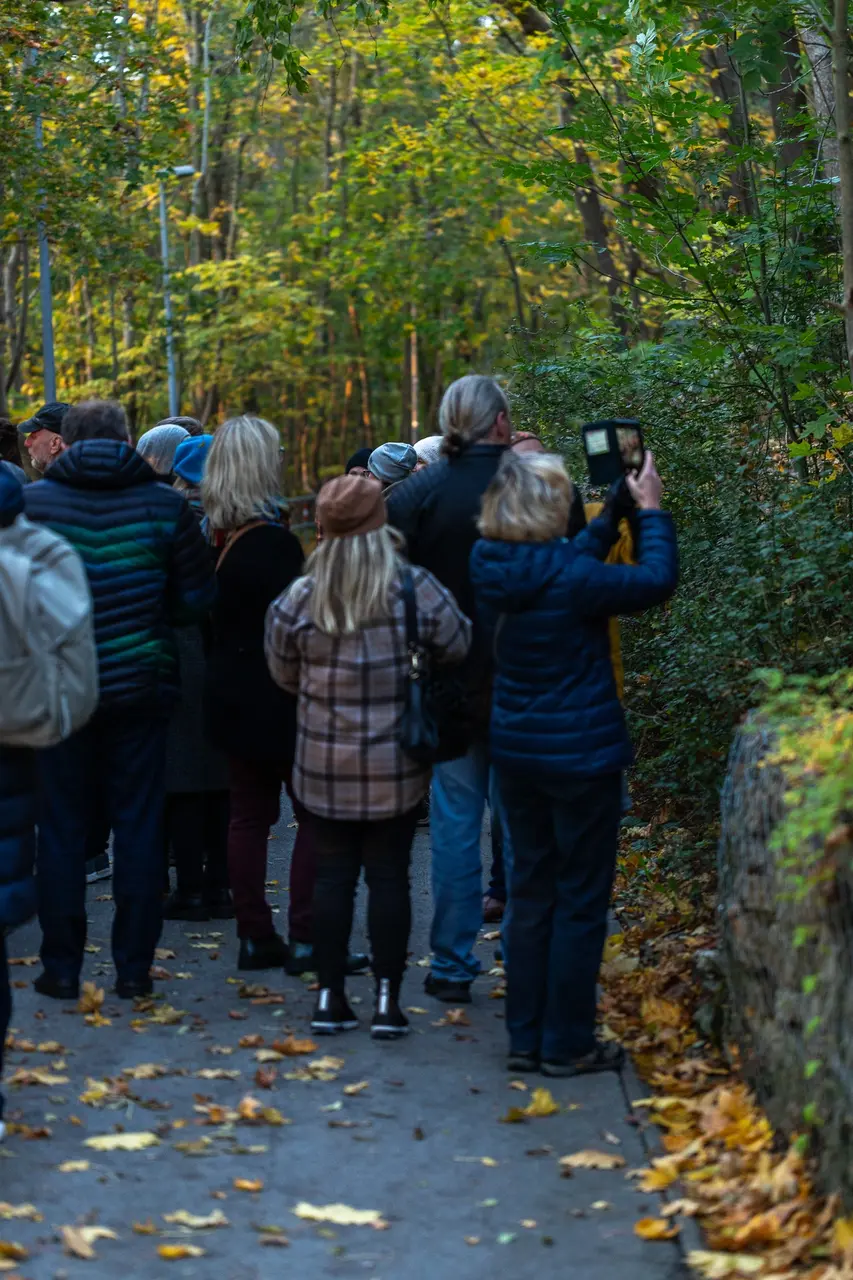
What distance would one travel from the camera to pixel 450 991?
22.8ft

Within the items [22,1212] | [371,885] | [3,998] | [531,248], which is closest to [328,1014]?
[371,885]

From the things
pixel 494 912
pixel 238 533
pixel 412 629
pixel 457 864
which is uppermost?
pixel 238 533

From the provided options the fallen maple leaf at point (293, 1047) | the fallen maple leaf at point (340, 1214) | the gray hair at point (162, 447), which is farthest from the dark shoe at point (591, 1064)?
the gray hair at point (162, 447)

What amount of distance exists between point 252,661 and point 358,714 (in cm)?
118

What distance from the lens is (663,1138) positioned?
5.41 metres

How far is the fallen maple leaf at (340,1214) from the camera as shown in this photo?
4.86 metres

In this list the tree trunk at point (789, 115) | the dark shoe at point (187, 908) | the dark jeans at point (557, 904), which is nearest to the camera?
the dark jeans at point (557, 904)

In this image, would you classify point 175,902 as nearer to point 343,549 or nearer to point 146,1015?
point 146,1015

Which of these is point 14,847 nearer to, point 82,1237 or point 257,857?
point 82,1237

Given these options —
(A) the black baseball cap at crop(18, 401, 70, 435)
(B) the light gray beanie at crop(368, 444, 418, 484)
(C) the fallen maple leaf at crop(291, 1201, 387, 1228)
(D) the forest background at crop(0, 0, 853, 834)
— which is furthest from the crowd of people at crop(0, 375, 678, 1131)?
(B) the light gray beanie at crop(368, 444, 418, 484)

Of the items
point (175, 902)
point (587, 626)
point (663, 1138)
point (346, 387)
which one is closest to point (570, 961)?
point (663, 1138)

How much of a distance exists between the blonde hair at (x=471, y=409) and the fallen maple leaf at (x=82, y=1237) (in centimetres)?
323

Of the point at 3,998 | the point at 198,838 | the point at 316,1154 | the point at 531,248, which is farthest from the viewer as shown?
the point at 531,248

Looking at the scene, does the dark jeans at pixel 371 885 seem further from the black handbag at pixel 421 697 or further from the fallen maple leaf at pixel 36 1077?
the fallen maple leaf at pixel 36 1077
